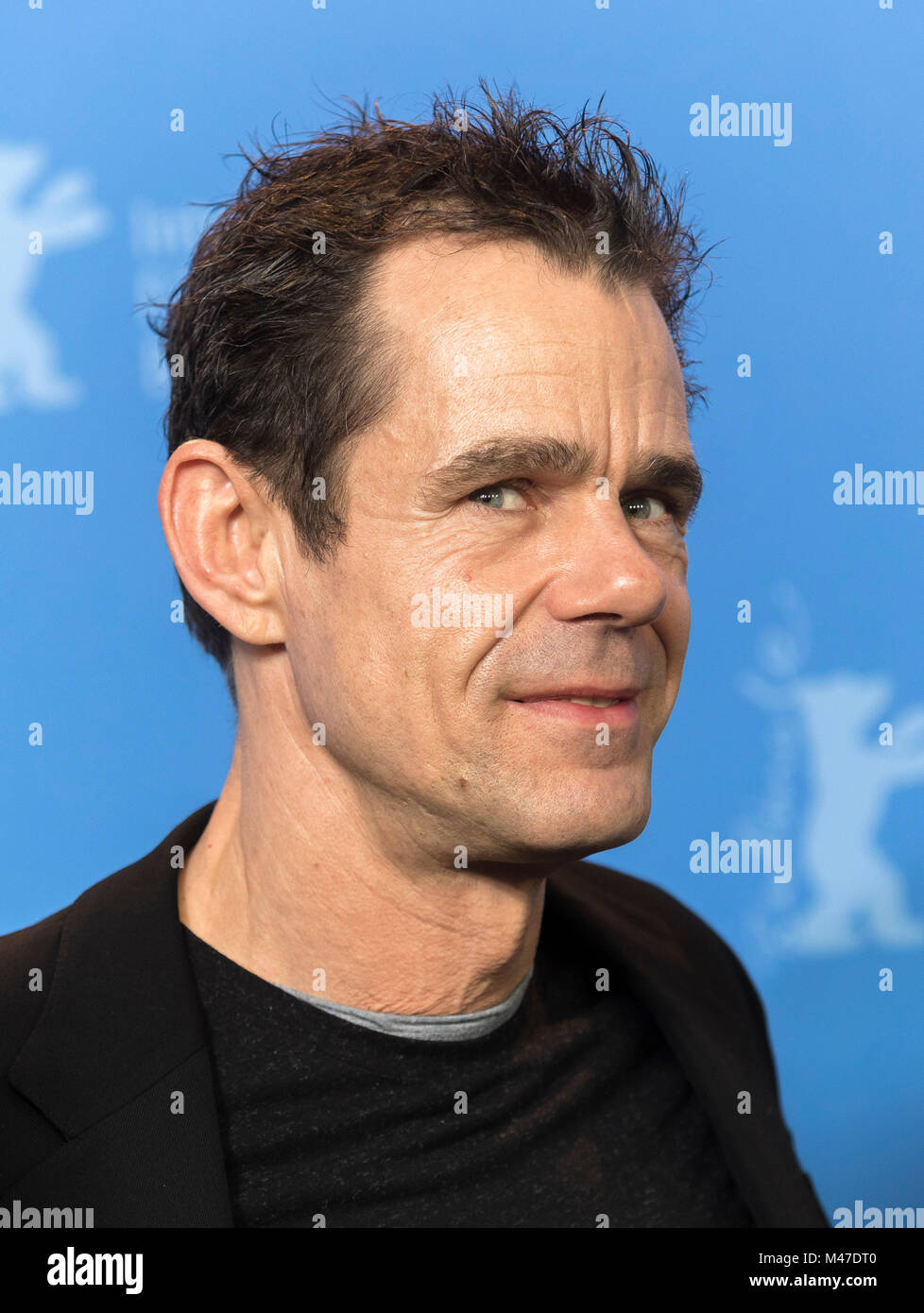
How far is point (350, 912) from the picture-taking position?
1.94 meters

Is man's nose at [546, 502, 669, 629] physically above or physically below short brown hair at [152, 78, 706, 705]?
below

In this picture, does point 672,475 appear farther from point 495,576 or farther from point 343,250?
point 343,250

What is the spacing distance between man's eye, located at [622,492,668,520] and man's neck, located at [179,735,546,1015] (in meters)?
0.55

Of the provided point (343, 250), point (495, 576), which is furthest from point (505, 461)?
point (343, 250)

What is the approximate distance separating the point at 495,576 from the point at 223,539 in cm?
45

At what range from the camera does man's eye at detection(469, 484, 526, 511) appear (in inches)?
72.7

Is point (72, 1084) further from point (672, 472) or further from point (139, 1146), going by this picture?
point (672, 472)

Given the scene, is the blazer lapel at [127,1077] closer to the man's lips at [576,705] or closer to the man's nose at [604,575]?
the man's lips at [576,705]

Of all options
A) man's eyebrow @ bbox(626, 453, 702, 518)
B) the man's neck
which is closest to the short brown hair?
man's eyebrow @ bbox(626, 453, 702, 518)

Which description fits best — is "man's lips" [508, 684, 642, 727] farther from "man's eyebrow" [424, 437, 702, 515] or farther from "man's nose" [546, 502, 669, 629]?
"man's eyebrow" [424, 437, 702, 515]

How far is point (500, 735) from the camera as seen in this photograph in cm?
182

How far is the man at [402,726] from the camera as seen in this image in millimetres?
1802
